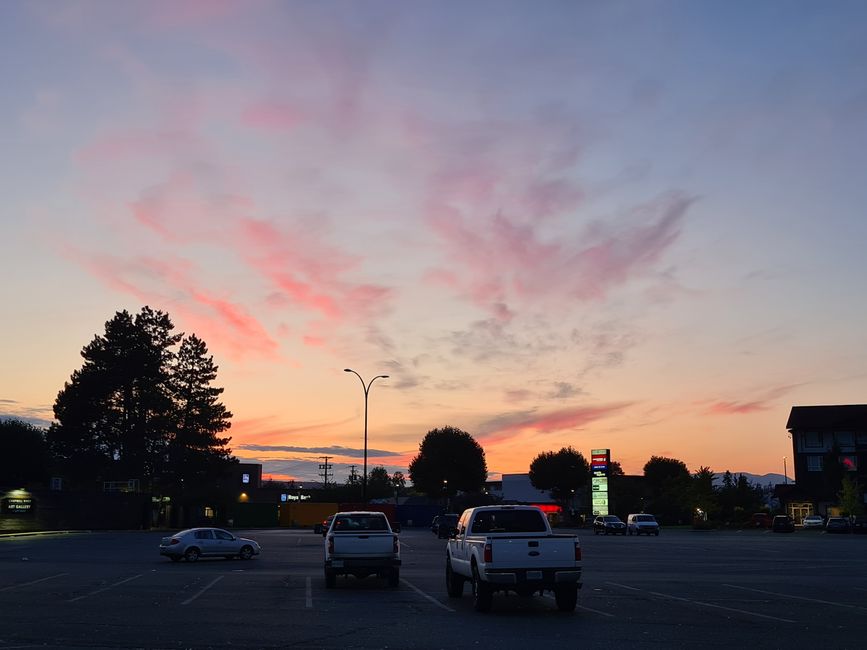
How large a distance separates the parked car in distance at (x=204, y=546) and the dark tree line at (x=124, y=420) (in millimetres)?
60562

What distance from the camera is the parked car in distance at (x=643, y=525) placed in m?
72.8

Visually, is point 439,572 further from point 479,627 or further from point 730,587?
point 479,627

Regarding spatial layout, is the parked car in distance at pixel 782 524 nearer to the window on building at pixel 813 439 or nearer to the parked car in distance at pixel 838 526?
the parked car in distance at pixel 838 526

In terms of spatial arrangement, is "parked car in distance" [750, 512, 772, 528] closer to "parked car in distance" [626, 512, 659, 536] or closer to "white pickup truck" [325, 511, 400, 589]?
"parked car in distance" [626, 512, 659, 536]

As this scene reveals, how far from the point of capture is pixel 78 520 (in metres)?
82.8

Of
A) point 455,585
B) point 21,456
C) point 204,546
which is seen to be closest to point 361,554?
point 455,585

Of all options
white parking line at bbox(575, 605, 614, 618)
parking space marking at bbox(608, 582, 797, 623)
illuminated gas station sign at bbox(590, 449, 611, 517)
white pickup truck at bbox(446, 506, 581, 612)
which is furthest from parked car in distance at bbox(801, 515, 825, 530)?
white pickup truck at bbox(446, 506, 581, 612)

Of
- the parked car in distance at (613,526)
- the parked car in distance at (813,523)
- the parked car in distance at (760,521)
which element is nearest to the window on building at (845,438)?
the parked car in distance at (760,521)

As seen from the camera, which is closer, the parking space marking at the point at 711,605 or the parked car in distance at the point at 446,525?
the parking space marking at the point at 711,605

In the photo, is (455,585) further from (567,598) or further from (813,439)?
(813,439)

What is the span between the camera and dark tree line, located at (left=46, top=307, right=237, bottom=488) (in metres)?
93.9

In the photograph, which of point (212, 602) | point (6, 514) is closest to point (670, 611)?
point (212, 602)

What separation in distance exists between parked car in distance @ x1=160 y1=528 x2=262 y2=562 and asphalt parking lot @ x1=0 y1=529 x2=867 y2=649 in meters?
4.40

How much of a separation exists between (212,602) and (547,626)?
7.90 metres
